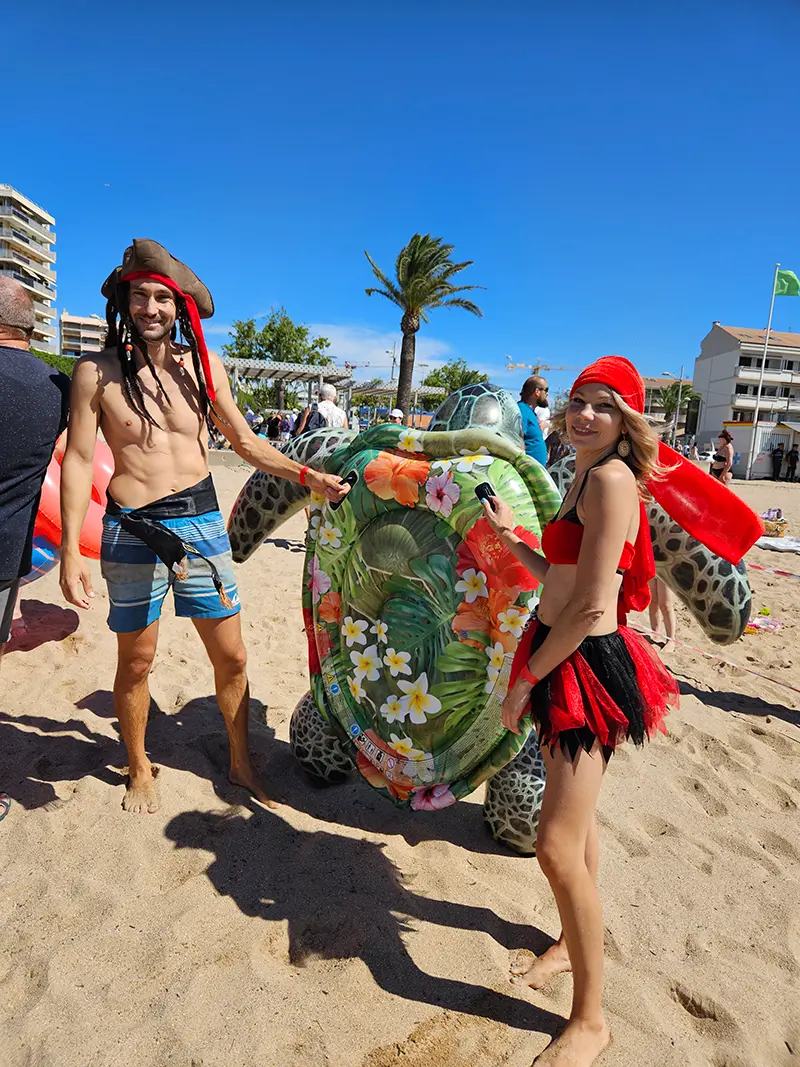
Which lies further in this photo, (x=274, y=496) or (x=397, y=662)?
(x=274, y=496)

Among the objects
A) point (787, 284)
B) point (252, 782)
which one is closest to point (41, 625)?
point (252, 782)

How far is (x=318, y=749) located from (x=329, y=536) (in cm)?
92

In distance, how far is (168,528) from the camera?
7.65 ft

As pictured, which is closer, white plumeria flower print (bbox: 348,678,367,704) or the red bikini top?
the red bikini top

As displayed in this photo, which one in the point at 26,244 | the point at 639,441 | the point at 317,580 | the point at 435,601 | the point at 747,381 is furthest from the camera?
the point at 26,244

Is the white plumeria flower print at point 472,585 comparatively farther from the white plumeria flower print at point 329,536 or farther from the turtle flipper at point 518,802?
the turtle flipper at point 518,802

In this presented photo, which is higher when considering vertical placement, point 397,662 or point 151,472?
point 151,472

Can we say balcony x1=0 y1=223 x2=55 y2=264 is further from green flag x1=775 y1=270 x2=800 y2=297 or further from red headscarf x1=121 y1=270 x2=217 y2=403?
red headscarf x1=121 y1=270 x2=217 y2=403

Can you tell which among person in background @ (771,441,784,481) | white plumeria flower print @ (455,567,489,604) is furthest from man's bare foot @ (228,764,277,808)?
person in background @ (771,441,784,481)

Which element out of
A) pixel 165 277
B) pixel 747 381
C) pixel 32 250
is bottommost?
pixel 165 277

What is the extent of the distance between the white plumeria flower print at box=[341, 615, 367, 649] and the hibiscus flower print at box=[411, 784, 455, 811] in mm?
546

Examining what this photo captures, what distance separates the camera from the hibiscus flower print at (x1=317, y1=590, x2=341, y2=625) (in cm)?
250

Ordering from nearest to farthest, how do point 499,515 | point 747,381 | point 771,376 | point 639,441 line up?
1. point 639,441
2. point 499,515
3. point 771,376
4. point 747,381

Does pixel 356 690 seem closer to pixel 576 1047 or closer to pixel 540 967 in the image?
pixel 540 967
